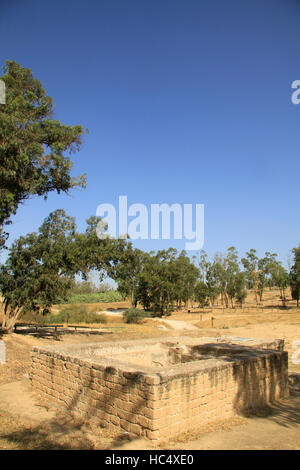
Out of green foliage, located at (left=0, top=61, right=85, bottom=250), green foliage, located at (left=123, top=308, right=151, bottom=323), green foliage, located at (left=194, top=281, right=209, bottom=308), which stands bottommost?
green foliage, located at (left=123, top=308, right=151, bottom=323)

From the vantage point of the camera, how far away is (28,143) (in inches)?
444

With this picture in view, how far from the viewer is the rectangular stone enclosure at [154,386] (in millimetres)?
4723

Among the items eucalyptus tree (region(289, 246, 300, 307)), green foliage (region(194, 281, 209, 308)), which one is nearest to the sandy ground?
eucalyptus tree (region(289, 246, 300, 307))

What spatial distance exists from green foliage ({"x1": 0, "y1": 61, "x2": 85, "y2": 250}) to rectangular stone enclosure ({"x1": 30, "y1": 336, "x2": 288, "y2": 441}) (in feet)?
20.2

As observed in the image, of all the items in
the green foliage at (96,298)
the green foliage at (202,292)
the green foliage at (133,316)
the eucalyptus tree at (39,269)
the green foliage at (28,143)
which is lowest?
the green foliage at (96,298)

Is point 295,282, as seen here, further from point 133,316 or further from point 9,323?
point 9,323

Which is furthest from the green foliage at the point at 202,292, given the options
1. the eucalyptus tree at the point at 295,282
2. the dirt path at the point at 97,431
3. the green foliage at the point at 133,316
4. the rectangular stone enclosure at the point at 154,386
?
the dirt path at the point at 97,431

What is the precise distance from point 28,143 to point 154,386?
9.68 metres

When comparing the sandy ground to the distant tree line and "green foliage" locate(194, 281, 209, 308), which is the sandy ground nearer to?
the distant tree line

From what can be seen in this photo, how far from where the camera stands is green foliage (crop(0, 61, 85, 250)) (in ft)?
35.7

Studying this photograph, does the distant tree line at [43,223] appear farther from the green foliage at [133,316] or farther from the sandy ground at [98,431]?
the green foliage at [133,316]

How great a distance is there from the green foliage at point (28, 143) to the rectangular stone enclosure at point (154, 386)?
242 inches

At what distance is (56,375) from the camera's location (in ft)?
22.8
